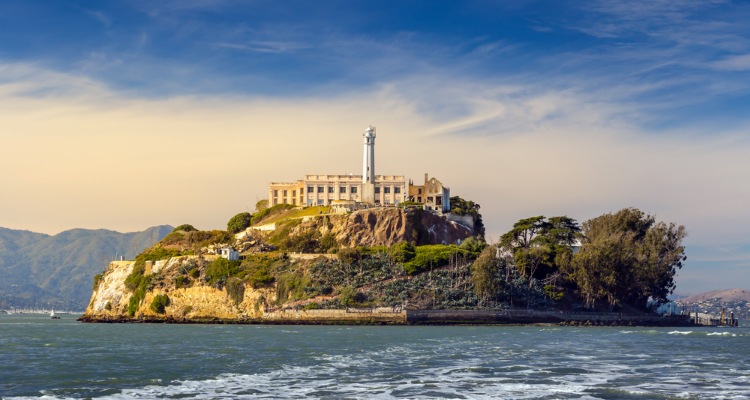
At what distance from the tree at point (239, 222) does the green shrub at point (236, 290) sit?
37510mm

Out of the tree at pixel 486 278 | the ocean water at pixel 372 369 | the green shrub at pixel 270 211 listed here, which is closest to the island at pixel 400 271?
the tree at pixel 486 278

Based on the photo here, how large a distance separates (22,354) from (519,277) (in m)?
88.3

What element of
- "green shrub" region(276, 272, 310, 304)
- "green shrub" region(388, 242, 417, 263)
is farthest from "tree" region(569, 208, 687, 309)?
"green shrub" region(276, 272, 310, 304)

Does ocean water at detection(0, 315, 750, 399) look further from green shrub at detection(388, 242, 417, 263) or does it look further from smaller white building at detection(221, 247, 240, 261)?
smaller white building at detection(221, 247, 240, 261)

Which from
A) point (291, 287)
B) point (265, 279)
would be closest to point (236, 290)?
point (265, 279)

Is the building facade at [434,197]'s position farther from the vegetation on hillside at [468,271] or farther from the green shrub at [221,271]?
the green shrub at [221,271]

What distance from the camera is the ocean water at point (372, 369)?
141ft

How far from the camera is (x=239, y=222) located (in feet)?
595

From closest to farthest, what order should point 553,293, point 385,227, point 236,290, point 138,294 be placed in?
point 553,293 < point 236,290 < point 138,294 < point 385,227

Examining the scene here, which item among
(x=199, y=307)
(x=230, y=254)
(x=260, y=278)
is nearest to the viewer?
(x=260, y=278)

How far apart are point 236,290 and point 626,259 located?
61431 mm

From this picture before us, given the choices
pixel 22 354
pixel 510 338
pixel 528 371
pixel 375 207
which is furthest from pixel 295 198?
pixel 528 371

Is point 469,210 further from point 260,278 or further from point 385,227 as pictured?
point 260,278

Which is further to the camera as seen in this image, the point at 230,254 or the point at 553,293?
the point at 230,254
